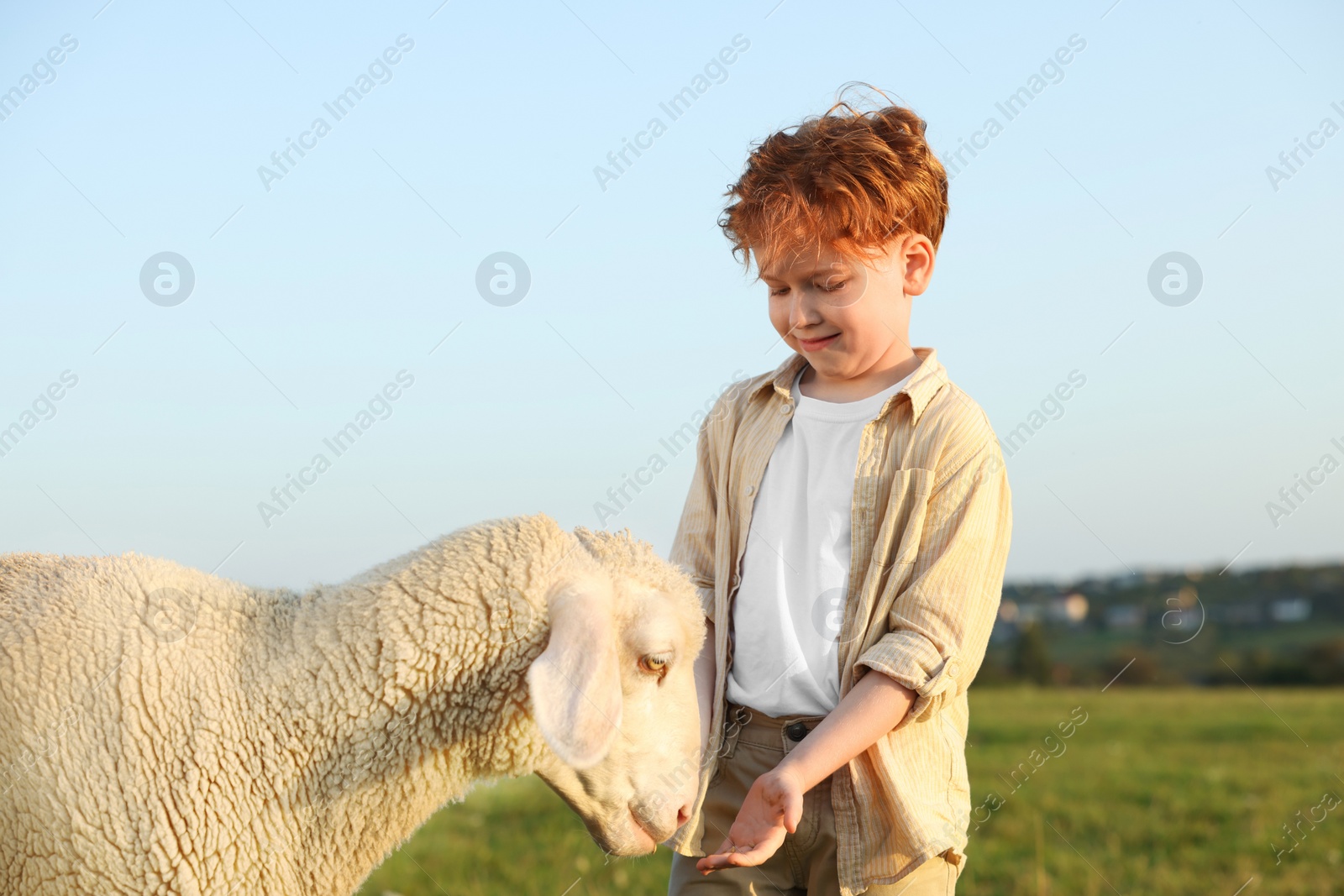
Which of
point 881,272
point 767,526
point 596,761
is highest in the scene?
point 881,272

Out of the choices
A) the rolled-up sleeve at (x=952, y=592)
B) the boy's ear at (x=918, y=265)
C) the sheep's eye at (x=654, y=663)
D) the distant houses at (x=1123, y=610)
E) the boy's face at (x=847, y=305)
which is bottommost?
the sheep's eye at (x=654, y=663)

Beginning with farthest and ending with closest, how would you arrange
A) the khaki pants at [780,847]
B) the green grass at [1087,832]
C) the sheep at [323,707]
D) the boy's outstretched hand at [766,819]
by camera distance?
the green grass at [1087,832]
the khaki pants at [780,847]
the sheep at [323,707]
the boy's outstretched hand at [766,819]

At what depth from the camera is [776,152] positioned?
320cm

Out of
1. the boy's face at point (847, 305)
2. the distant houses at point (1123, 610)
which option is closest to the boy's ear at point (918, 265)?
the boy's face at point (847, 305)

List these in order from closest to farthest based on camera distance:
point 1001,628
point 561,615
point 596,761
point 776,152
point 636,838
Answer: point 596,761 < point 561,615 < point 636,838 < point 776,152 < point 1001,628

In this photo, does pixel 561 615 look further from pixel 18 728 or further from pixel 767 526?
pixel 18 728

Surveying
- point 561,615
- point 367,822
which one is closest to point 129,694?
point 367,822

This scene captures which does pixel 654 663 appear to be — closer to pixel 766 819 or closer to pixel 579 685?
pixel 579 685

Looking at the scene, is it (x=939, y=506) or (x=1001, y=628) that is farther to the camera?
(x=1001, y=628)

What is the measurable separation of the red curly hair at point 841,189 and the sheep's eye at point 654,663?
110cm

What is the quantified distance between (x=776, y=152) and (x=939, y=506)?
118 cm

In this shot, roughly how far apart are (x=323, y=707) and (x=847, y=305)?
5.68 feet

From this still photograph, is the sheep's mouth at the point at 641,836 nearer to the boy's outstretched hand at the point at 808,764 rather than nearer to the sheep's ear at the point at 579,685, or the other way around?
the boy's outstretched hand at the point at 808,764

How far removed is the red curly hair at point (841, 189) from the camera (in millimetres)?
2896
